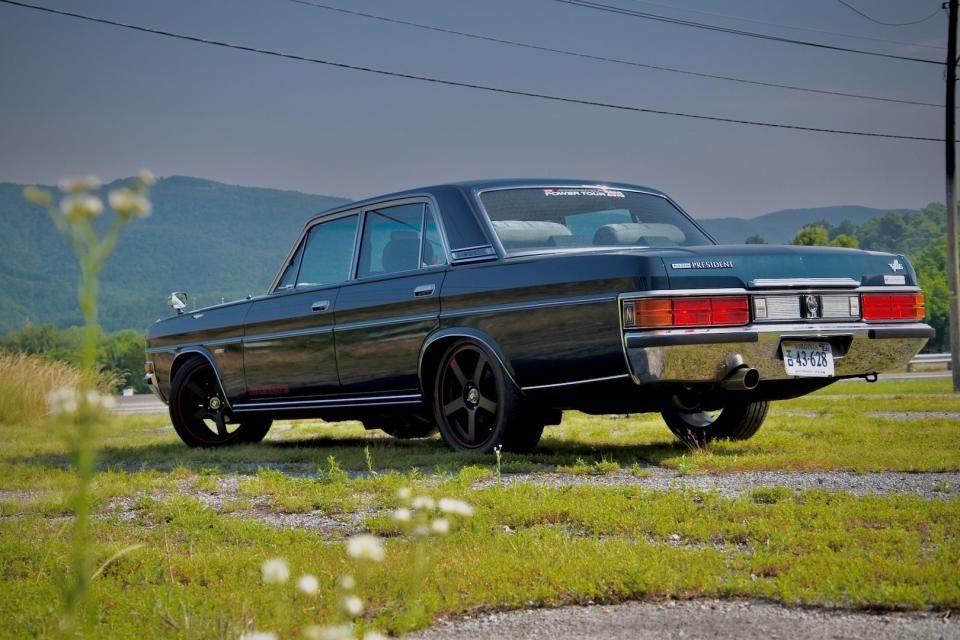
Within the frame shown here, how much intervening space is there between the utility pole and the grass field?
635 inches

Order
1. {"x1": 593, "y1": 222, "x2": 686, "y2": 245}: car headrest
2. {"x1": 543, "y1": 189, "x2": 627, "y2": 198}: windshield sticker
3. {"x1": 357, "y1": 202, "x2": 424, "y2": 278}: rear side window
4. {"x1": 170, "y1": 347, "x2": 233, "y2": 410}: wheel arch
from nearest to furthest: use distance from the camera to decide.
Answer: {"x1": 593, "y1": 222, "x2": 686, "y2": 245}: car headrest < {"x1": 543, "y1": 189, "x2": 627, "y2": 198}: windshield sticker < {"x1": 357, "y1": 202, "x2": 424, "y2": 278}: rear side window < {"x1": 170, "y1": 347, "x2": 233, "y2": 410}: wheel arch

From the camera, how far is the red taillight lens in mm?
6879

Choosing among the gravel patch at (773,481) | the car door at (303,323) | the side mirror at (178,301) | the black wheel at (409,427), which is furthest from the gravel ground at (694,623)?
the side mirror at (178,301)

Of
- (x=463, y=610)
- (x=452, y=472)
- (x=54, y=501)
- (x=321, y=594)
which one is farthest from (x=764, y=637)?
(x=54, y=501)

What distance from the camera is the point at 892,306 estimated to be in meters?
7.01

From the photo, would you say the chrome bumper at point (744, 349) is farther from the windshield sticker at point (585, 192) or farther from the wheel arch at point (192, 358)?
the wheel arch at point (192, 358)

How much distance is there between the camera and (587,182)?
7977 mm

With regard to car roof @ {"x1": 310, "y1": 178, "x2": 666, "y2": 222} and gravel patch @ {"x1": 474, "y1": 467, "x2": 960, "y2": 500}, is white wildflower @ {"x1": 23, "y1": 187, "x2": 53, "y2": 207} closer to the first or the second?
gravel patch @ {"x1": 474, "y1": 467, "x2": 960, "y2": 500}

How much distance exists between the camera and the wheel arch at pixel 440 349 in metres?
6.79

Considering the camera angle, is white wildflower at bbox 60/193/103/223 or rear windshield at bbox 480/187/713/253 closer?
white wildflower at bbox 60/193/103/223

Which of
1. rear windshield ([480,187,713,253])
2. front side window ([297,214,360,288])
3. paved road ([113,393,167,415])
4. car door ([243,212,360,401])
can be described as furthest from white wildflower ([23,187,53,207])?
paved road ([113,393,167,415])

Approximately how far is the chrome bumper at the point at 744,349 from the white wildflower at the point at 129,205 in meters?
4.55

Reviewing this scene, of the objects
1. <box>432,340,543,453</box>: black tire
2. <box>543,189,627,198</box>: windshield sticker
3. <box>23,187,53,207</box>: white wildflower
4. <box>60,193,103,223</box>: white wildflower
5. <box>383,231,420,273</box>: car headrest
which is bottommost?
<box>432,340,543,453</box>: black tire

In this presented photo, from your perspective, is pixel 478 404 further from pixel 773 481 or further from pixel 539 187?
pixel 773 481
